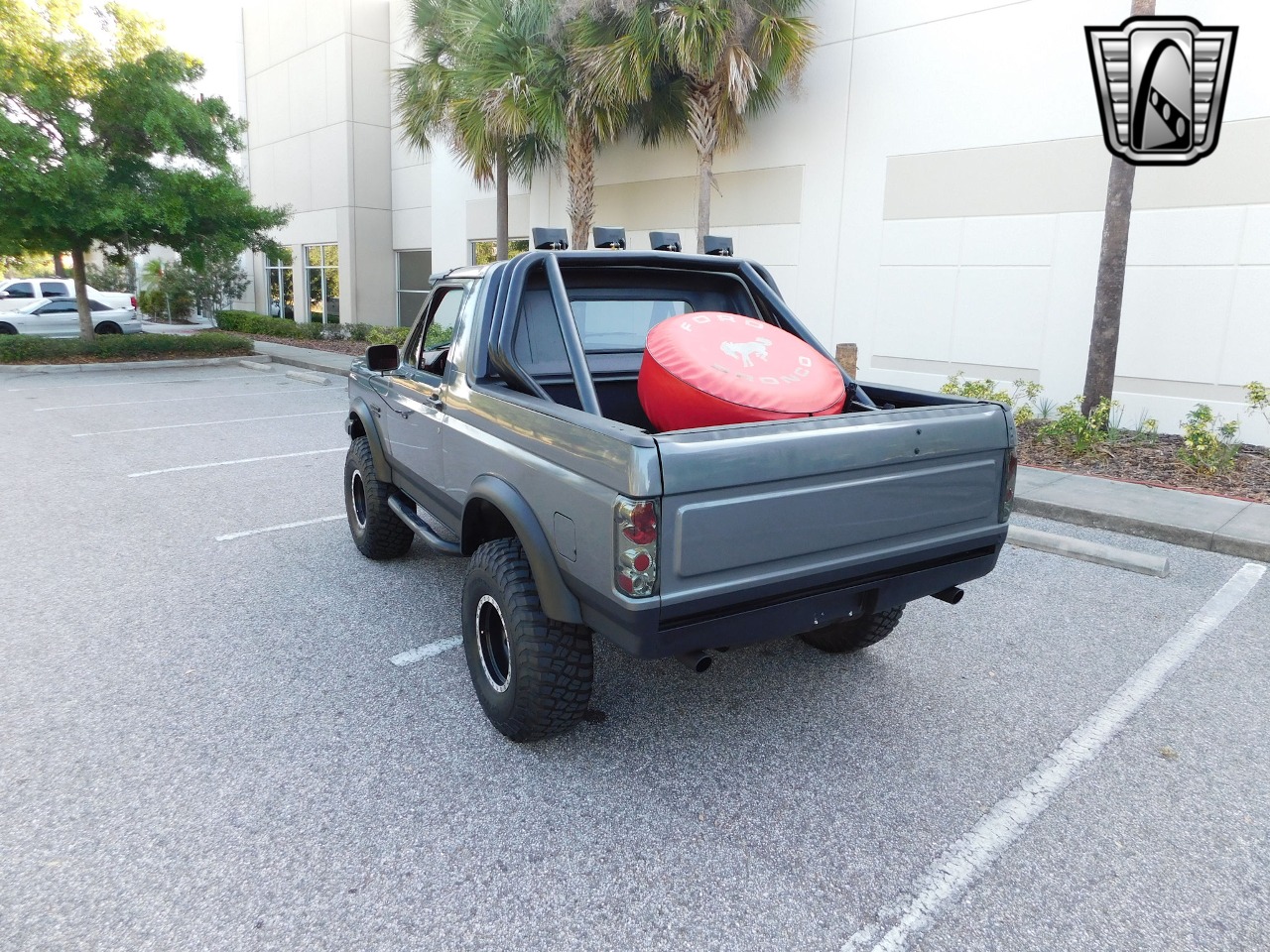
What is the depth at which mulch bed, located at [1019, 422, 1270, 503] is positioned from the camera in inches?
296

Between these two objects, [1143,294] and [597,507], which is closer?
[597,507]

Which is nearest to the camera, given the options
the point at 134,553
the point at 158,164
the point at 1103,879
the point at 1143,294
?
the point at 1103,879

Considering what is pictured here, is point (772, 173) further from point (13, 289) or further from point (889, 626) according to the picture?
point (13, 289)

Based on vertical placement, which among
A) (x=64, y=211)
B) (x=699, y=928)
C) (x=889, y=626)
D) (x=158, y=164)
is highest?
(x=158, y=164)

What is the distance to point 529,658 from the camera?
9.75 ft

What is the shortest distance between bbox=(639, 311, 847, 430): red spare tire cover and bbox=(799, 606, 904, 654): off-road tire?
1.09 metres

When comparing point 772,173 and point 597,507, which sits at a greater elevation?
point 772,173

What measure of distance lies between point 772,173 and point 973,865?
12338 mm

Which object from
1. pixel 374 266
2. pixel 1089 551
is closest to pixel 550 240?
pixel 1089 551

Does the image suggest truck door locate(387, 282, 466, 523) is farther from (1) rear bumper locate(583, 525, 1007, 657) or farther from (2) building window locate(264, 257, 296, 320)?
(2) building window locate(264, 257, 296, 320)

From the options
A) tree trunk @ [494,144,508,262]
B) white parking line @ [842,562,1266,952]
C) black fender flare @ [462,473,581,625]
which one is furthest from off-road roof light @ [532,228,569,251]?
tree trunk @ [494,144,508,262]

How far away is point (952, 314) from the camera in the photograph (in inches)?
442

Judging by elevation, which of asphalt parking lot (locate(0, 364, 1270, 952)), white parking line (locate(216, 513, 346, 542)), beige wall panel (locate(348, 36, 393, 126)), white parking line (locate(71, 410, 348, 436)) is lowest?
asphalt parking lot (locate(0, 364, 1270, 952))

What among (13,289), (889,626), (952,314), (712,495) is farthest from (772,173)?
(13,289)
